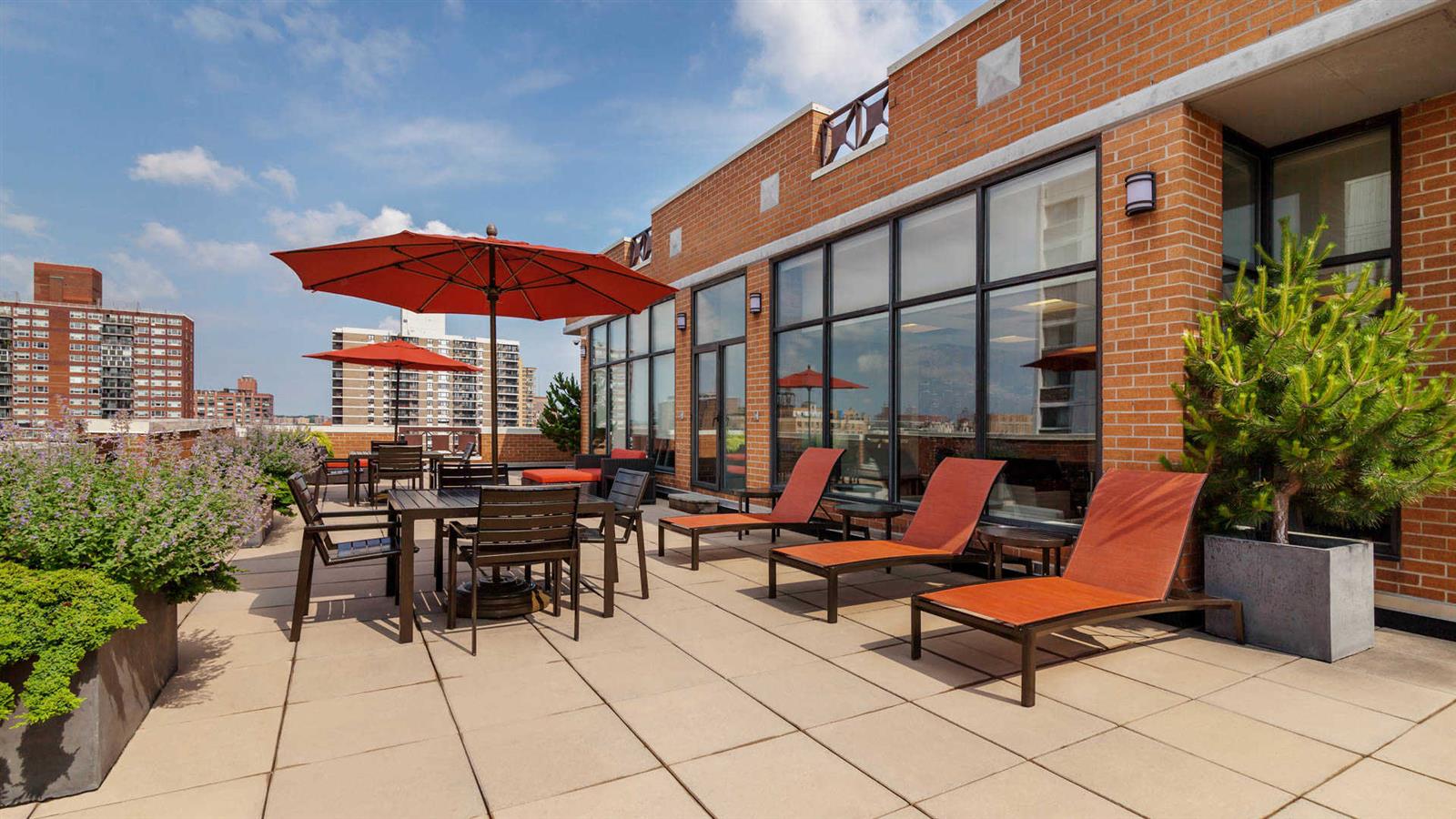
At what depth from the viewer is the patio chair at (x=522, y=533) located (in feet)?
12.0

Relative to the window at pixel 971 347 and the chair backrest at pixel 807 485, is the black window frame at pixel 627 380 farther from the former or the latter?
the chair backrest at pixel 807 485

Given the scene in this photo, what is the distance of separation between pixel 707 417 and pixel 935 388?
4233mm

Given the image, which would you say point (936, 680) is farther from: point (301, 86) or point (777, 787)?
point (301, 86)

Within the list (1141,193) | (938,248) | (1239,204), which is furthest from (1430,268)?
(938,248)

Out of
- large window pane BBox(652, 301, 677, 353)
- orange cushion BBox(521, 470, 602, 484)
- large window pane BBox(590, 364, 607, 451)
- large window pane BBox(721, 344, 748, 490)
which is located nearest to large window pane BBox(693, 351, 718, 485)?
large window pane BBox(721, 344, 748, 490)

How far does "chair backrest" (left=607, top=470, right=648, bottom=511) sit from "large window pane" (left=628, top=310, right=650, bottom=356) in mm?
6284

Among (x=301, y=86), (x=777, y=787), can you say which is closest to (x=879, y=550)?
(x=777, y=787)

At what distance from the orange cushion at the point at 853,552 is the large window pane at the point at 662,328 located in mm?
6561

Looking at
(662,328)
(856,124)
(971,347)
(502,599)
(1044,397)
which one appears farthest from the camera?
(662,328)

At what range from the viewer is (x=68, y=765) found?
208 cm

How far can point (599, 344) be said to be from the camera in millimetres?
13945

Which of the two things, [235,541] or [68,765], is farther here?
[235,541]

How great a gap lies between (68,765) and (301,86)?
20425mm

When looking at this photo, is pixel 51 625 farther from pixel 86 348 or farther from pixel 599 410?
pixel 86 348
